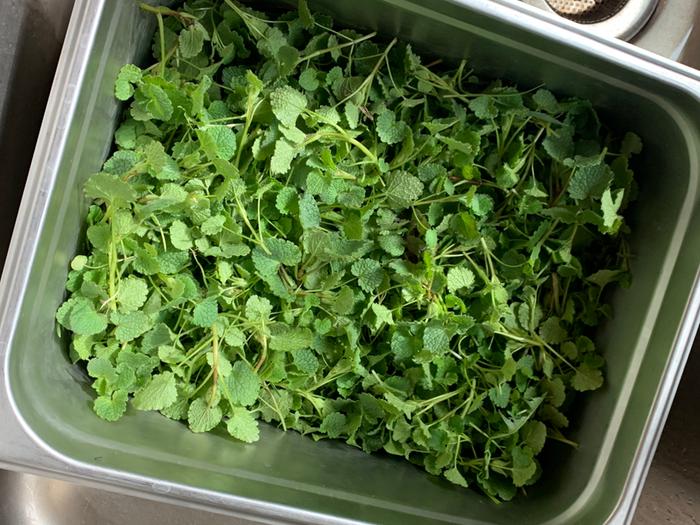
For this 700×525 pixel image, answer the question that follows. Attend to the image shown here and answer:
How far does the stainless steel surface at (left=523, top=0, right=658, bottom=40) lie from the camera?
95 cm

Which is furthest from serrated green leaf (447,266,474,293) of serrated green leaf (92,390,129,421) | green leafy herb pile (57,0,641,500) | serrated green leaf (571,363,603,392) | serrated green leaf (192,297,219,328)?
serrated green leaf (92,390,129,421)

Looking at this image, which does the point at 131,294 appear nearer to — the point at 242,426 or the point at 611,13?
the point at 242,426

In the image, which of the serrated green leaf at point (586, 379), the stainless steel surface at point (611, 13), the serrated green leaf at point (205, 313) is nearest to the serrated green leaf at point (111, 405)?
the serrated green leaf at point (205, 313)

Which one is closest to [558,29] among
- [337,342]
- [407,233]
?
[407,233]

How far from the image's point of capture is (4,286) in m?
0.67

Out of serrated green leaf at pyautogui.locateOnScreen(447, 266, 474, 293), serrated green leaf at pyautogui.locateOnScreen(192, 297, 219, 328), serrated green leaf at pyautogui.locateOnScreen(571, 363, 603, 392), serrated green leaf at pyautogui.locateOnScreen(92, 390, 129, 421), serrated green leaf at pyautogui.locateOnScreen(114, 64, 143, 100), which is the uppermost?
serrated green leaf at pyautogui.locateOnScreen(114, 64, 143, 100)

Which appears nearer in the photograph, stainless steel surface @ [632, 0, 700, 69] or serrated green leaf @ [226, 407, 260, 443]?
serrated green leaf @ [226, 407, 260, 443]

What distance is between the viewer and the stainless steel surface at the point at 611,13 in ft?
3.13

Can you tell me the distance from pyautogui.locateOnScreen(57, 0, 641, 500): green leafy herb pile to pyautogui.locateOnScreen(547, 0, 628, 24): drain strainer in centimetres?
20

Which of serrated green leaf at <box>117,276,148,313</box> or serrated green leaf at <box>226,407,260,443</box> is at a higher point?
serrated green leaf at <box>117,276,148,313</box>

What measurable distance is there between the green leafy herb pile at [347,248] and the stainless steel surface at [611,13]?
19cm

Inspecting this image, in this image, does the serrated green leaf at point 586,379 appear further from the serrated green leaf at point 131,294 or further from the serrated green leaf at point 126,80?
the serrated green leaf at point 126,80

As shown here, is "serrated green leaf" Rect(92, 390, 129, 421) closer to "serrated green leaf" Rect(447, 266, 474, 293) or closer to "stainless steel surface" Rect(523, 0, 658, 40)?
"serrated green leaf" Rect(447, 266, 474, 293)

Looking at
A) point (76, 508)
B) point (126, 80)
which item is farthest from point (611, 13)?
point (76, 508)
